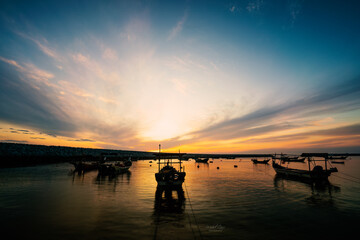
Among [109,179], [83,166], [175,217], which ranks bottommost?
[109,179]

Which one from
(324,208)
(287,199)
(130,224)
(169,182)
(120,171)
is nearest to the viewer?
(130,224)

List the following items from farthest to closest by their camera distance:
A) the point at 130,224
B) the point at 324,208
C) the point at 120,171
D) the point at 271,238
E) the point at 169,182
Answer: the point at 120,171, the point at 169,182, the point at 324,208, the point at 130,224, the point at 271,238

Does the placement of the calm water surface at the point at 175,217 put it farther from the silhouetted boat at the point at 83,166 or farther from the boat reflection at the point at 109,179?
the silhouetted boat at the point at 83,166

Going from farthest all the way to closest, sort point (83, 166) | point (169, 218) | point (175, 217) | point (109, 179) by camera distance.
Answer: point (83, 166)
point (109, 179)
point (175, 217)
point (169, 218)

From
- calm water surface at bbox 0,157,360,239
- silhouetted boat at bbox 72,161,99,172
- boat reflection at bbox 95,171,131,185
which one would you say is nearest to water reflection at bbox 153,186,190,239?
calm water surface at bbox 0,157,360,239

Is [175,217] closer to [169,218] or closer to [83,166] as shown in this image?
A: [169,218]

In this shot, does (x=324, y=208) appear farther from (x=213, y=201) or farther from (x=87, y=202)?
(x=87, y=202)

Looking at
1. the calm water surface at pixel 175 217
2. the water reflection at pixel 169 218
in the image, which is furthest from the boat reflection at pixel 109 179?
the water reflection at pixel 169 218

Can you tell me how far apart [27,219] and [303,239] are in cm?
2250

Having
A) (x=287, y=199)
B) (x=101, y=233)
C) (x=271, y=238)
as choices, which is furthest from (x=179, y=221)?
(x=287, y=199)

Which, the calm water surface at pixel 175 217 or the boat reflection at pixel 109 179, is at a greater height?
the calm water surface at pixel 175 217

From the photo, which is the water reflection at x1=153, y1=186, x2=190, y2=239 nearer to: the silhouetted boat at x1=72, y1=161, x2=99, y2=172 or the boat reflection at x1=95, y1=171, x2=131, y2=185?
the boat reflection at x1=95, y1=171, x2=131, y2=185

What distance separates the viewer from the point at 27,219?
14.5 meters

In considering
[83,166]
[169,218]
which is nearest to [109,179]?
[83,166]
